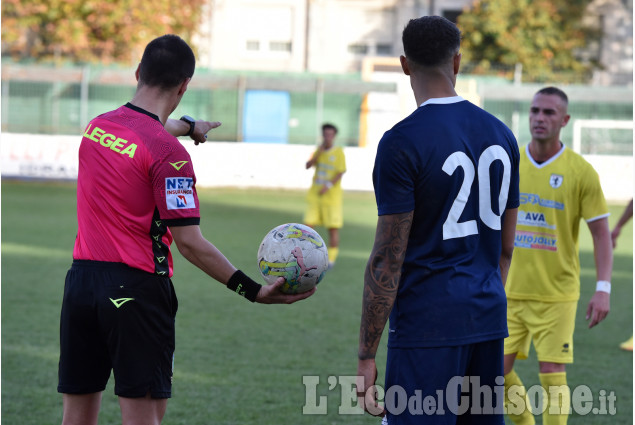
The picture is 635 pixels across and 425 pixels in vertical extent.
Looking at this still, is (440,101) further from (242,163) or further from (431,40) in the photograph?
(242,163)

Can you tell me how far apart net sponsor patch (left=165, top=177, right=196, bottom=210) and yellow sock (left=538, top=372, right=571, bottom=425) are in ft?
9.23

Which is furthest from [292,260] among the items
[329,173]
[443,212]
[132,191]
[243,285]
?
[329,173]

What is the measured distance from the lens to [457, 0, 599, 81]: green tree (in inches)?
1398

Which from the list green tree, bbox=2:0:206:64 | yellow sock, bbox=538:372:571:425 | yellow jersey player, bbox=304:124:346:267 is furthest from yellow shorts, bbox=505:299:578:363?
green tree, bbox=2:0:206:64

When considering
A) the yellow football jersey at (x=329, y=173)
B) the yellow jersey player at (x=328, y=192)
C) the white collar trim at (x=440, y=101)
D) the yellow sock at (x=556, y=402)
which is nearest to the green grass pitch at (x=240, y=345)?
the yellow jersey player at (x=328, y=192)

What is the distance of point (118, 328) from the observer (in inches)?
147

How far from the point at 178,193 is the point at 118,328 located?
64 cm

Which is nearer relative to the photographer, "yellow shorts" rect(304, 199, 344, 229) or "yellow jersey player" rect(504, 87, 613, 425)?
"yellow jersey player" rect(504, 87, 613, 425)

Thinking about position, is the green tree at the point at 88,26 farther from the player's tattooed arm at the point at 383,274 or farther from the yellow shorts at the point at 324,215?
the player's tattooed arm at the point at 383,274

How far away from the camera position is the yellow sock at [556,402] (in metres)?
5.30

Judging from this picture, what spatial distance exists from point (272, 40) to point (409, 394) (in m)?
36.6

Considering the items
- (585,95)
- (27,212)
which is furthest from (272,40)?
(27,212)

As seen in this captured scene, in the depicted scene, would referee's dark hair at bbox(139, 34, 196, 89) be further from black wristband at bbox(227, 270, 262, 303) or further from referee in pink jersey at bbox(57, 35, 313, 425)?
black wristband at bbox(227, 270, 262, 303)

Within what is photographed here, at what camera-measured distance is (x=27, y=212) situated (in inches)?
756
